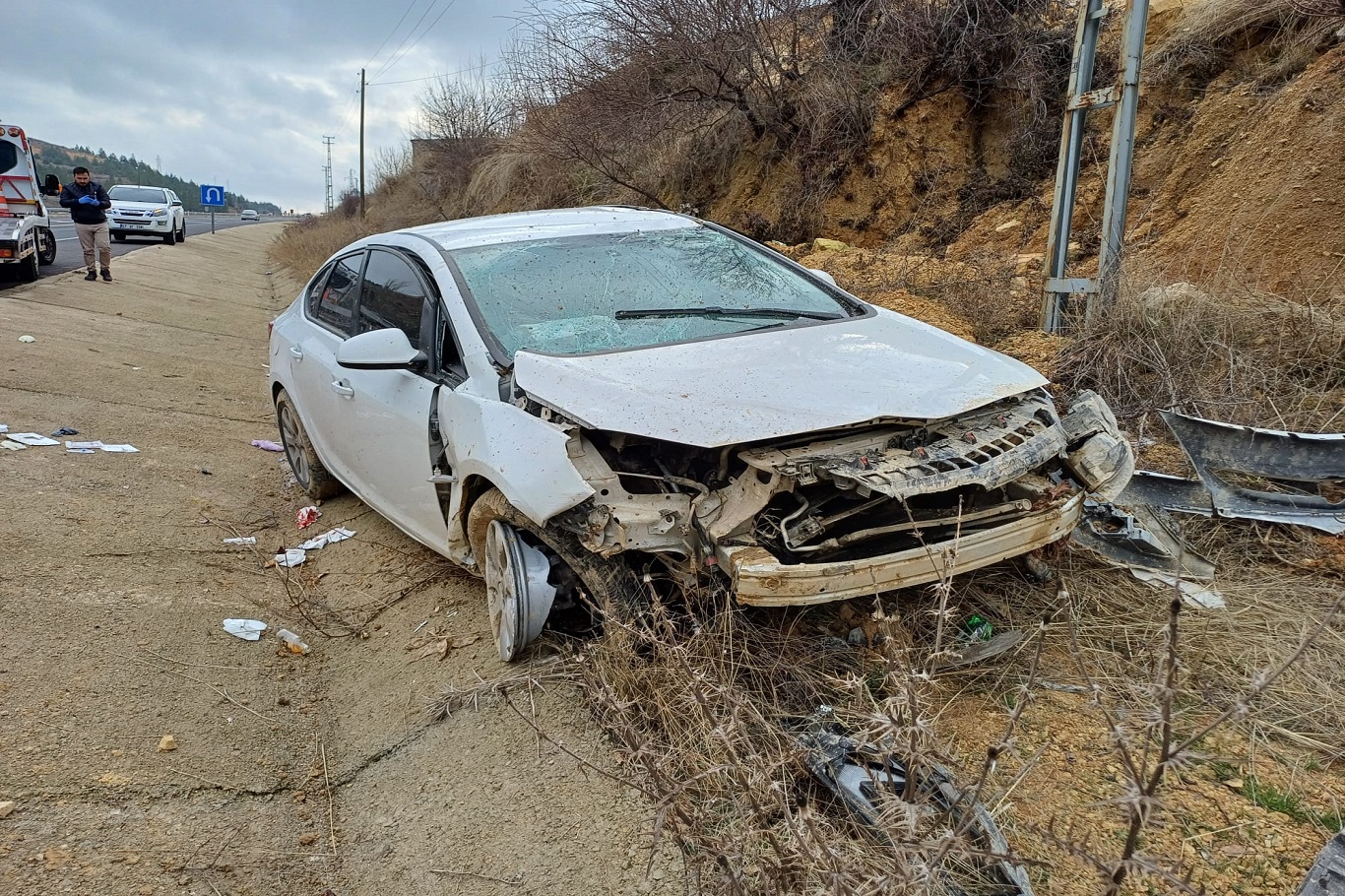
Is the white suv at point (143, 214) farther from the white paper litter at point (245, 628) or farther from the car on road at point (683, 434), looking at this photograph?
the car on road at point (683, 434)

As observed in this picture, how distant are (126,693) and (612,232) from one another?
2.88 metres

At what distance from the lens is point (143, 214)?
92.0ft

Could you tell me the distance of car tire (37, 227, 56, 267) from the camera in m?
16.8

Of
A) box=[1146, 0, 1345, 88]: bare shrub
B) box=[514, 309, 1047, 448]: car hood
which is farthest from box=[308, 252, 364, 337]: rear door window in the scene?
box=[1146, 0, 1345, 88]: bare shrub

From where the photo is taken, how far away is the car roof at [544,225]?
4.29m

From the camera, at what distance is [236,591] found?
180 inches

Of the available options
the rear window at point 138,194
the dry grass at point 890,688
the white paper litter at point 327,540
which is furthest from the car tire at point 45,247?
the dry grass at point 890,688

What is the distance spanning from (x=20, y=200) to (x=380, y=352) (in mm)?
15018

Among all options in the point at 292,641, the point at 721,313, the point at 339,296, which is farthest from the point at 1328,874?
the point at 339,296

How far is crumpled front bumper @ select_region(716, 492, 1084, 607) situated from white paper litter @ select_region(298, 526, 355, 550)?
126 inches

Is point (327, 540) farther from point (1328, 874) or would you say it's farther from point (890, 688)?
point (1328, 874)

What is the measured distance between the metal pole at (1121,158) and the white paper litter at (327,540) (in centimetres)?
480

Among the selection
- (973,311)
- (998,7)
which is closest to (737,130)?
(998,7)

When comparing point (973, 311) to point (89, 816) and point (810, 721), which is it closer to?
point (810, 721)
